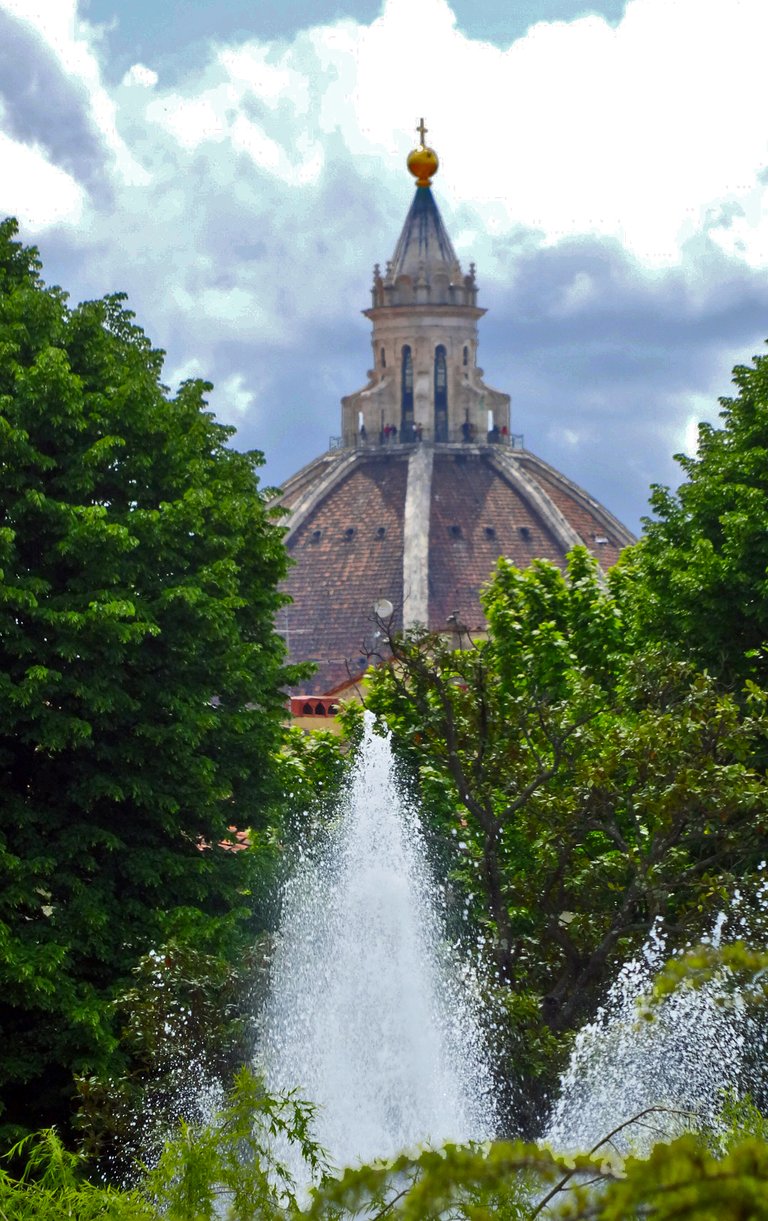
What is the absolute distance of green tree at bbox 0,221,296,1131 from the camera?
71.5ft

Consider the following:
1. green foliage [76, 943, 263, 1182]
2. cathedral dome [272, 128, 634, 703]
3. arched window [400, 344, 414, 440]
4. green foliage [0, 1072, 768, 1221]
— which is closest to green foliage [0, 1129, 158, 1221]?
green foliage [0, 1072, 768, 1221]

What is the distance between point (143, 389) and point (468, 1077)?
9474 millimetres

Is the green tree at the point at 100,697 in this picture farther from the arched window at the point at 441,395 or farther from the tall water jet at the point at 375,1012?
the arched window at the point at 441,395

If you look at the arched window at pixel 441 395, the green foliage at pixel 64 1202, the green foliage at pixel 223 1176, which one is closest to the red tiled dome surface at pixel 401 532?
the arched window at pixel 441 395

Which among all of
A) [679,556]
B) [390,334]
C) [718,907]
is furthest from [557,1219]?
[390,334]

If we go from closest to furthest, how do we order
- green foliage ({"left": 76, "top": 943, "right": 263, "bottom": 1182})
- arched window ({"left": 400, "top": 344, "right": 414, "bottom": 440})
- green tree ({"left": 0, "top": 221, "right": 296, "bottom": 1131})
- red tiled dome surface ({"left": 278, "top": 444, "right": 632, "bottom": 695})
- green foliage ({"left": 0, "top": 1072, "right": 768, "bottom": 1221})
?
green foliage ({"left": 0, "top": 1072, "right": 768, "bottom": 1221}) → green foliage ({"left": 76, "top": 943, "right": 263, "bottom": 1182}) → green tree ({"left": 0, "top": 221, "right": 296, "bottom": 1131}) → red tiled dome surface ({"left": 278, "top": 444, "right": 632, "bottom": 695}) → arched window ({"left": 400, "top": 344, "right": 414, "bottom": 440})

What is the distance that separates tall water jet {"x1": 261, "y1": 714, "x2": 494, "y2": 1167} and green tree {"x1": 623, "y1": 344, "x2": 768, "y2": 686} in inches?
211

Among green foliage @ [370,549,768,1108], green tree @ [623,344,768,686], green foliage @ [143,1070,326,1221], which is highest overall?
green tree @ [623,344,768,686]

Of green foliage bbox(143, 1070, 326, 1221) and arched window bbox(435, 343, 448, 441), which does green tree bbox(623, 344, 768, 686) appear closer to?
green foliage bbox(143, 1070, 326, 1221)

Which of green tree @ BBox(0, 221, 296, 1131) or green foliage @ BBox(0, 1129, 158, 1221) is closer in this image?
green foliage @ BBox(0, 1129, 158, 1221)

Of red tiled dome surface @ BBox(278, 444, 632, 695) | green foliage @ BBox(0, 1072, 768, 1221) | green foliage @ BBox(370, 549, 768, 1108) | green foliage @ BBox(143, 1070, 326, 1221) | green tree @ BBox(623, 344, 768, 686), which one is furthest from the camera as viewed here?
red tiled dome surface @ BBox(278, 444, 632, 695)

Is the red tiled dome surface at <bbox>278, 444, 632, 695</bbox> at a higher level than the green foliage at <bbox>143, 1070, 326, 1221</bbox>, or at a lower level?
higher

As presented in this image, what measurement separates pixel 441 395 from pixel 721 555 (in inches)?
3180

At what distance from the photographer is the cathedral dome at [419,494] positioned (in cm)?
9850
